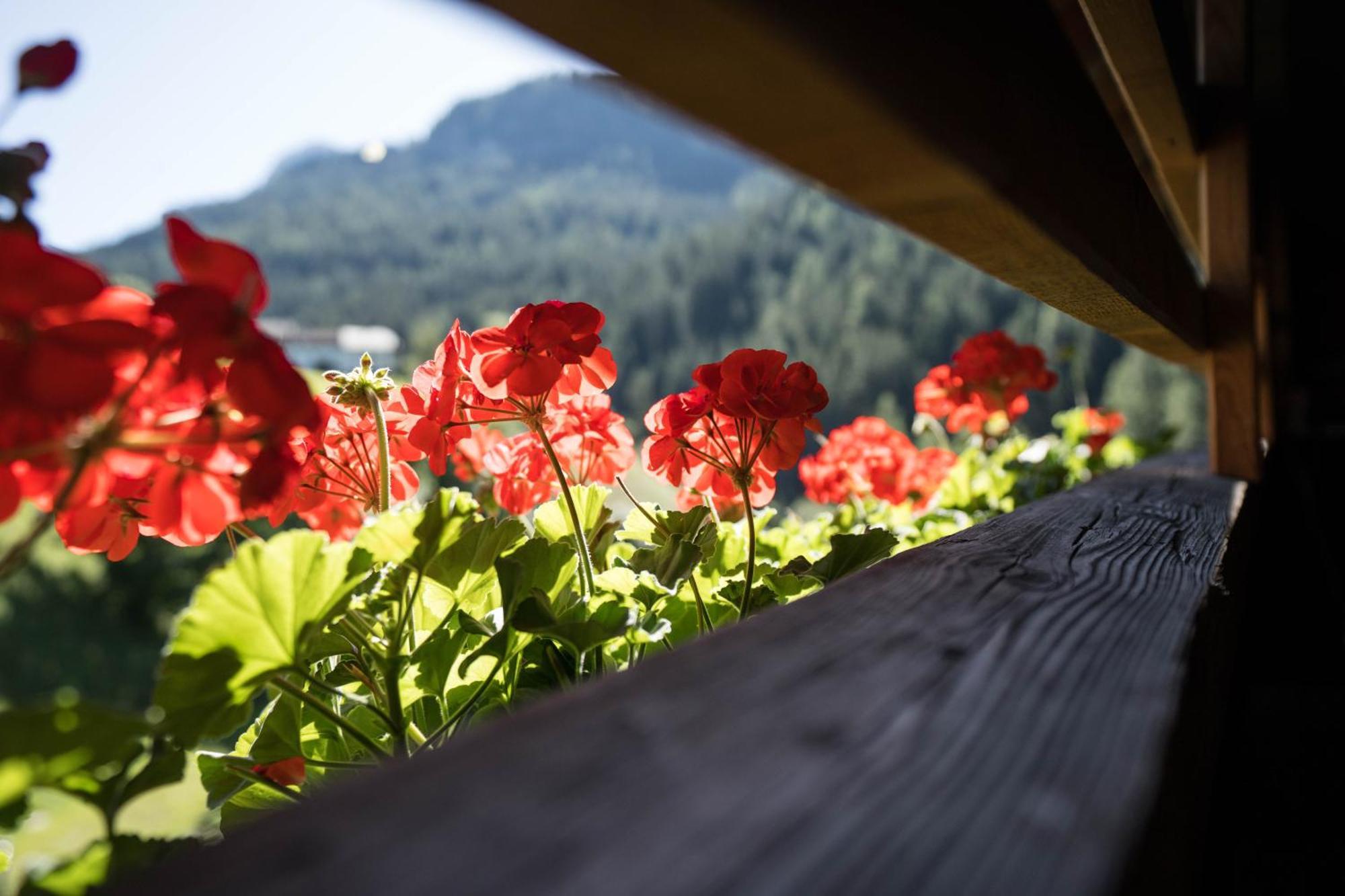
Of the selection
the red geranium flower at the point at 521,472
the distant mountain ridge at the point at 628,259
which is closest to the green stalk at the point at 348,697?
the red geranium flower at the point at 521,472

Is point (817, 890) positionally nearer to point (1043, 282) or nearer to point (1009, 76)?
point (1009, 76)

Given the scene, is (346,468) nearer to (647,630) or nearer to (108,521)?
(108,521)

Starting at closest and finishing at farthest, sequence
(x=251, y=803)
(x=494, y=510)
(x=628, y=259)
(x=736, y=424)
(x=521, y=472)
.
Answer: (x=251, y=803), (x=736, y=424), (x=521, y=472), (x=494, y=510), (x=628, y=259)

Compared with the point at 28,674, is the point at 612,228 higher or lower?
higher

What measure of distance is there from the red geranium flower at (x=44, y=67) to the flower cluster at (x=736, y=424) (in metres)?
0.41

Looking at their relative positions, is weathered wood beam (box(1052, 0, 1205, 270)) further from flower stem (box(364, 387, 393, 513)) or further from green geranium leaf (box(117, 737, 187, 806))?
green geranium leaf (box(117, 737, 187, 806))

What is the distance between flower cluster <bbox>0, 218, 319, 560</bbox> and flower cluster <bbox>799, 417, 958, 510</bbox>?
3.87ft

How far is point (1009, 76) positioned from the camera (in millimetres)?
546

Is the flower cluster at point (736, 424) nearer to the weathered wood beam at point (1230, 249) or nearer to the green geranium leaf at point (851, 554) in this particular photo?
the green geranium leaf at point (851, 554)

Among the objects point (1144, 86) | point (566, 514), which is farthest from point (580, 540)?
point (1144, 86)

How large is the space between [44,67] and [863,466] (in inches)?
50.2

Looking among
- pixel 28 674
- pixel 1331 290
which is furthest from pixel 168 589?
pixel 1331 290

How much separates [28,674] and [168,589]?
260 cm

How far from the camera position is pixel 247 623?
1.40 ft
